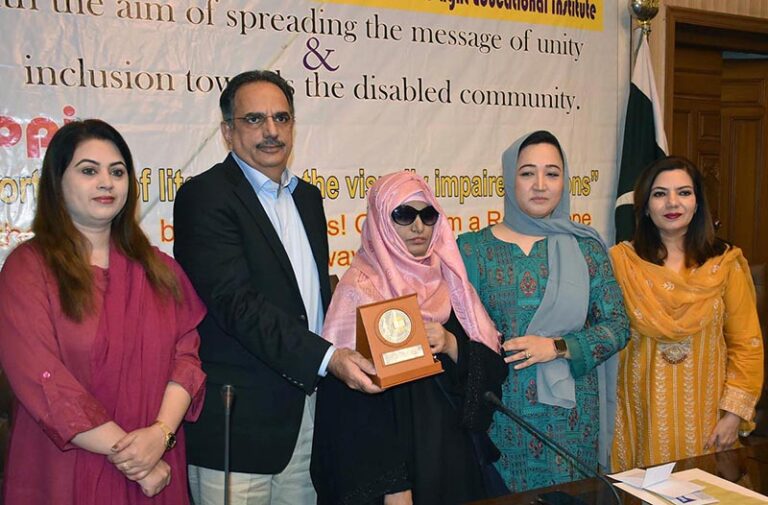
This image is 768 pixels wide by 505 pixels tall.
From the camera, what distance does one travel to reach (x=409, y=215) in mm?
1838

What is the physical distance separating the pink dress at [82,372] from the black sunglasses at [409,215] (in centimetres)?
60

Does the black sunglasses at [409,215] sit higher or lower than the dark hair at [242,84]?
lower

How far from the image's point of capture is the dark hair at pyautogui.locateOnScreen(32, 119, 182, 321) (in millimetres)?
1608

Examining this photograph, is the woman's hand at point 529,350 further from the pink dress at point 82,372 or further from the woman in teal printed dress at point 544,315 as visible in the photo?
the pink dress at point 82,372

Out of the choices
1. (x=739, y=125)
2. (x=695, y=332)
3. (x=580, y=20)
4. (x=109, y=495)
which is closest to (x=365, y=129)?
(x=580, y=20)

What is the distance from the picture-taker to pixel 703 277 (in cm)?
228

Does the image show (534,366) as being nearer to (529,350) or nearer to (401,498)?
(529,350)

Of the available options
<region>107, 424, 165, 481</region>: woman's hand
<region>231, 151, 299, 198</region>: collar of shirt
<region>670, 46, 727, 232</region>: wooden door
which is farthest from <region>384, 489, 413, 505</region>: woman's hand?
<region>670, 46, 727, 232</region>: wooden door

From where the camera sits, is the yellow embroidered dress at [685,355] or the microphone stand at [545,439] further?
the yellow embroidered dress at [685,355]

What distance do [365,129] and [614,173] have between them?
1.42 m

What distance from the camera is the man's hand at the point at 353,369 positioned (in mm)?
1618

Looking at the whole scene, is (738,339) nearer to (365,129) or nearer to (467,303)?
(467,303)

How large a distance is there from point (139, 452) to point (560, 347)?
1130 mm

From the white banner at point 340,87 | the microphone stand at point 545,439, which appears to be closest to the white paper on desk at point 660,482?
the microphone stand at point 545,439
